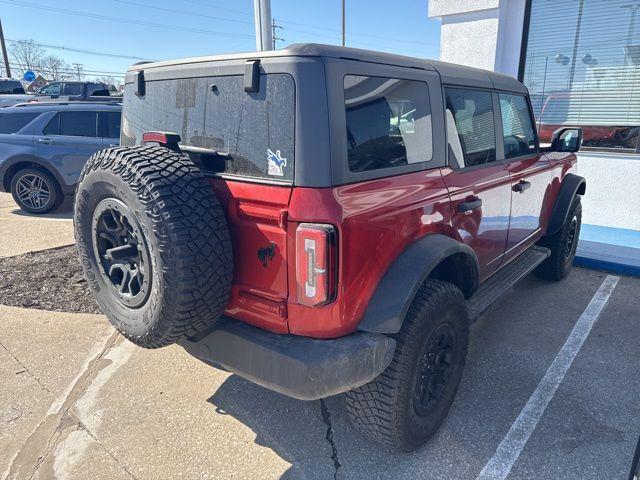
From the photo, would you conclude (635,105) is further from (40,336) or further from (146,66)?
(40,336)

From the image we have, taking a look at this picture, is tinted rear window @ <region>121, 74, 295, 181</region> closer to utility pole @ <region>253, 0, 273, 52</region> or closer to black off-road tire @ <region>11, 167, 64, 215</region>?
utility pole @ <region>253, 0, 273, 52</region>

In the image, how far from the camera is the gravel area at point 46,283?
424 centimetres

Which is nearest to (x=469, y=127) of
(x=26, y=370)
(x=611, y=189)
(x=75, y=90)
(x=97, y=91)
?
(x=26, y=370)

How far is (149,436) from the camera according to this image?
2578mm

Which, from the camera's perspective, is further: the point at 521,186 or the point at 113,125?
the point at 113,125

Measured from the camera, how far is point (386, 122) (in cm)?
223

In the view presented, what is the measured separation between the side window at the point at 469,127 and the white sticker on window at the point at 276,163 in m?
1.15

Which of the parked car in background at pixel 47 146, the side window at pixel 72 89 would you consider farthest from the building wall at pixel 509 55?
the side window at pixel 72 89

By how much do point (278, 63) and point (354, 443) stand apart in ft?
6.46

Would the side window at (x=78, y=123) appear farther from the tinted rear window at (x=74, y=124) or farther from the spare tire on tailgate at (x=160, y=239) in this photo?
the spare tire on tailgate at (x=160, y=239)

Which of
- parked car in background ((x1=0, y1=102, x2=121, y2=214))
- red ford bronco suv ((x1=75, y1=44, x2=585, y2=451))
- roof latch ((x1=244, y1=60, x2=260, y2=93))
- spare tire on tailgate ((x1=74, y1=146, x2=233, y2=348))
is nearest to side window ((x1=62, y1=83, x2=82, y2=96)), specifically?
parked car in background ((x1=0, y1=102, x2=121, y2=214))

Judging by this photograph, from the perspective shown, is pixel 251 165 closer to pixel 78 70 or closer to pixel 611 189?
pixel 611 189

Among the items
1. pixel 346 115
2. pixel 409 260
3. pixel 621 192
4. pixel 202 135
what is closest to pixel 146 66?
pixel 202 135

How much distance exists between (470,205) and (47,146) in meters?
7.30
